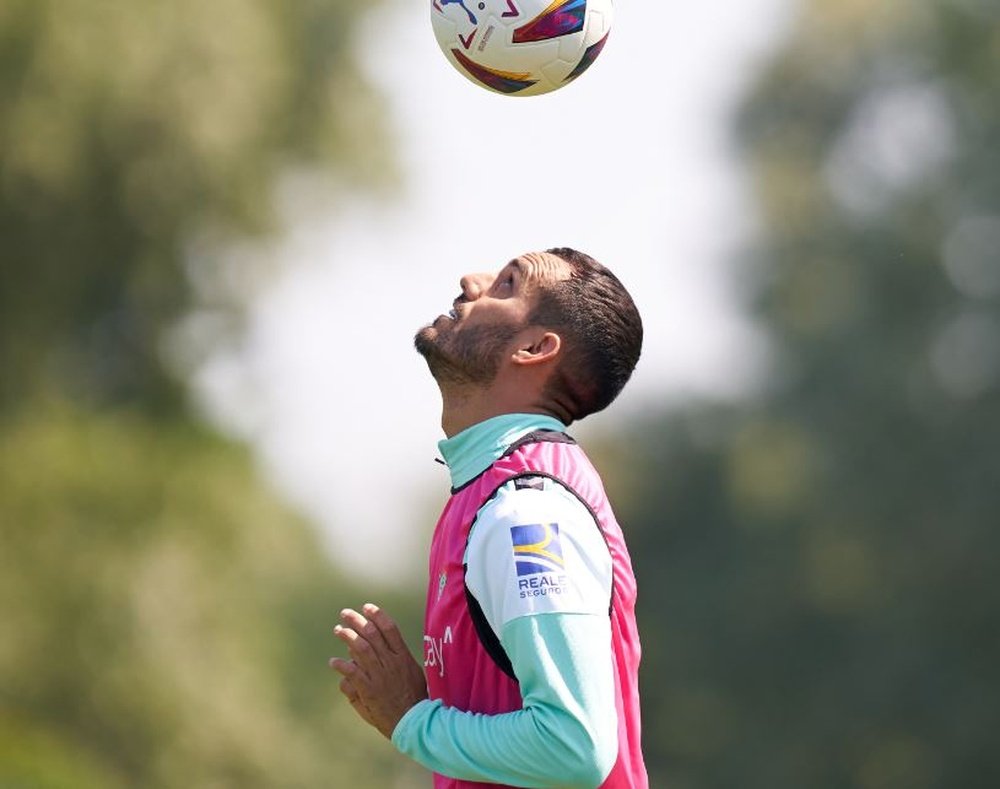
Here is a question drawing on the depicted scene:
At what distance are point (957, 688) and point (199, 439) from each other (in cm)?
1149

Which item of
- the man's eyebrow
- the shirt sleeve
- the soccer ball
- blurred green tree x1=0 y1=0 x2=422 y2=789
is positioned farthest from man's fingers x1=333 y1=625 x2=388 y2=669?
blurred green tree x1=0 y1=0 x2=422 y2=789

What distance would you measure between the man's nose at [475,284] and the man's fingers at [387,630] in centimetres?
87

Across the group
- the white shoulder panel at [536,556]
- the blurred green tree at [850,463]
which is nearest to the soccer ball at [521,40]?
the white shoulder panel at [536,556]

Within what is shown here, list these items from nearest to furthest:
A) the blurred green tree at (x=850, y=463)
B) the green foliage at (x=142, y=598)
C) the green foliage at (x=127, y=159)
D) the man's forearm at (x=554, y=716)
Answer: the man's forearm at (x=554, y=716), the green foliage at (x=142, y=598), the green foliage at (x=127, y=159), the blurred green tree at (x=850, y=463)

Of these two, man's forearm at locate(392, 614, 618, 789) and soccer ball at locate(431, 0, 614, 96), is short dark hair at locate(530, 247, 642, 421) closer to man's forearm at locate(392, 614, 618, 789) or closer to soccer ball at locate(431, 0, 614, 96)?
man's forearm at locate(392, 614, 618, 789)

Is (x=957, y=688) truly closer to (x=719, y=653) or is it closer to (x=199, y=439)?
(x=719, y=653)

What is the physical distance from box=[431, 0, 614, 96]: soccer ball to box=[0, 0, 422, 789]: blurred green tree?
39.1ft

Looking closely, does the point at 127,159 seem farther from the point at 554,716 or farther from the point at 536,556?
the point at 554,716

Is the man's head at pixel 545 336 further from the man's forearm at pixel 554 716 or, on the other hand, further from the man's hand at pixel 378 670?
the man's forearm at pixel 554 716

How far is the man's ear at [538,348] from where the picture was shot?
5.31m

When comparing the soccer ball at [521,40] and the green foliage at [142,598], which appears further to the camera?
the green foliage at [142,598]

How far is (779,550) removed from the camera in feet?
98.0

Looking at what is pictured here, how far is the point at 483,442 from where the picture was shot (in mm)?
5199

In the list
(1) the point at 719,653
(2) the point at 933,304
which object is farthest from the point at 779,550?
(2) the point at 933,304
